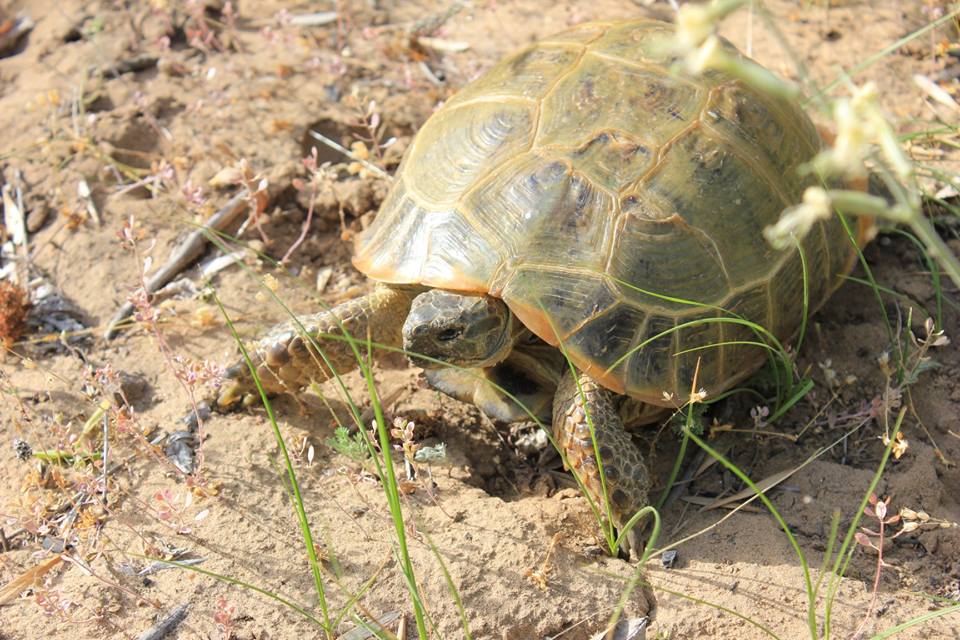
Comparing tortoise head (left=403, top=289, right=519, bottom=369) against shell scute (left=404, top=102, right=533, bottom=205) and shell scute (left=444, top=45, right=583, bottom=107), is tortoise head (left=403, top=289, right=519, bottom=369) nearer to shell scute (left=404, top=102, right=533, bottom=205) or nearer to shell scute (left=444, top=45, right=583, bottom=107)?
shell scute (left=404, top=102, right=533, bottom=205)

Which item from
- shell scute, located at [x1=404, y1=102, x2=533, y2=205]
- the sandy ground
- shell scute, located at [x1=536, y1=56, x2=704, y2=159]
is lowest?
the sandy ground

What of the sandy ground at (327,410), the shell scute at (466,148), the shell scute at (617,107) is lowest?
the sandy ground at (327,410)

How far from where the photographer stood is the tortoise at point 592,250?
3.04 m

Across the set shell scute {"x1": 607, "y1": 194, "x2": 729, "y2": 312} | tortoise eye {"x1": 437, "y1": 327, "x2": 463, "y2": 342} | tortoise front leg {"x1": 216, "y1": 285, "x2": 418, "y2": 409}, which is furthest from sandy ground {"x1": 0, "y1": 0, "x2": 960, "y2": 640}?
shell scute {"x1": 607, "y1": 194, "x2": 729, "y2": 312}

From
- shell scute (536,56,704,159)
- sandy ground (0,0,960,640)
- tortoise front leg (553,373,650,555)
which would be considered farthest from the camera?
shell scute (536,56,704,159)

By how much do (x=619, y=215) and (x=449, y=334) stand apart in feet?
2.52

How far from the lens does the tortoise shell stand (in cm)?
304

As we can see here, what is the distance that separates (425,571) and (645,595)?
747 mm

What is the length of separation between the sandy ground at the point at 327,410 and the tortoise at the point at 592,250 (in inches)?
11.5

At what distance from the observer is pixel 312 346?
3361 mm

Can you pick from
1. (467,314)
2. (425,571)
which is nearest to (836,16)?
(467,314)

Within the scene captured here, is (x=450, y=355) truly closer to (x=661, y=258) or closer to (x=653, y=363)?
(x=653, y=363)

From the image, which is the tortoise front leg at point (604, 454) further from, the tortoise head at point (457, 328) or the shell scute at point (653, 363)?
the tortoise head at point (457, 328)

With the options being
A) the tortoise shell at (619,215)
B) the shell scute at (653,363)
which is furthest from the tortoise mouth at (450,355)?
the shell scute at (653,363)
